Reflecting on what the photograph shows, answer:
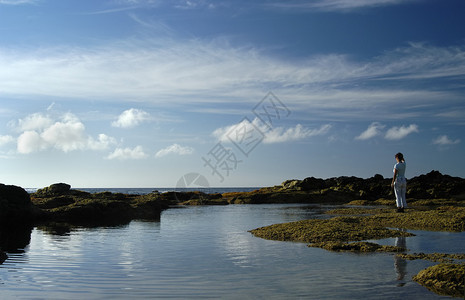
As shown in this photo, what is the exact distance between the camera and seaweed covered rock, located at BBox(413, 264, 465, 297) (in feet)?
25.8

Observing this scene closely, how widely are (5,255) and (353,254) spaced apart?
10426 millimetres

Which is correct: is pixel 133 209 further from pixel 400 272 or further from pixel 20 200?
pixel 400 272

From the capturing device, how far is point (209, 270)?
420 inches

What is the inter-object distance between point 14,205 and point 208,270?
1797cm

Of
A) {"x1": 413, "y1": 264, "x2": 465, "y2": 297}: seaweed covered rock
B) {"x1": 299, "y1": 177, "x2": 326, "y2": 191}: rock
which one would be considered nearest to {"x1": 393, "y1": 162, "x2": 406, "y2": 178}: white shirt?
{"x1": 413, "y1": 264, "x2": 465, "y2": 297}: seaweed covered rock

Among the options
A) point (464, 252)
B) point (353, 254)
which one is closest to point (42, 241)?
point (353, 254)

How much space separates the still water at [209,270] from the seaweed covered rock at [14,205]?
28.7 feet

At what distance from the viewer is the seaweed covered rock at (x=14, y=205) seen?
23.5 meters

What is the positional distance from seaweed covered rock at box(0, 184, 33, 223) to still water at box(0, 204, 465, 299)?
8.75 meters

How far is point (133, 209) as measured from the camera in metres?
30.8

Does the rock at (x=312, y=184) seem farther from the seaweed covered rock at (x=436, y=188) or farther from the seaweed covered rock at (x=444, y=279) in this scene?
the seaweed covered rock at (x=444, y=279)

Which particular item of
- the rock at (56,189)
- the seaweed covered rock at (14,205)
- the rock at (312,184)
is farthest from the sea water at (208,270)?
the rock at (312,184)

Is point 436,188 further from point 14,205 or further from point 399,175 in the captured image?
point 14,205

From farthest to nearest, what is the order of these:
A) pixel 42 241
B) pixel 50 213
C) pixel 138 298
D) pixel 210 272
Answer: pixel 50 213
pixel 42 241
pixel 210 272
pixel 138 298
